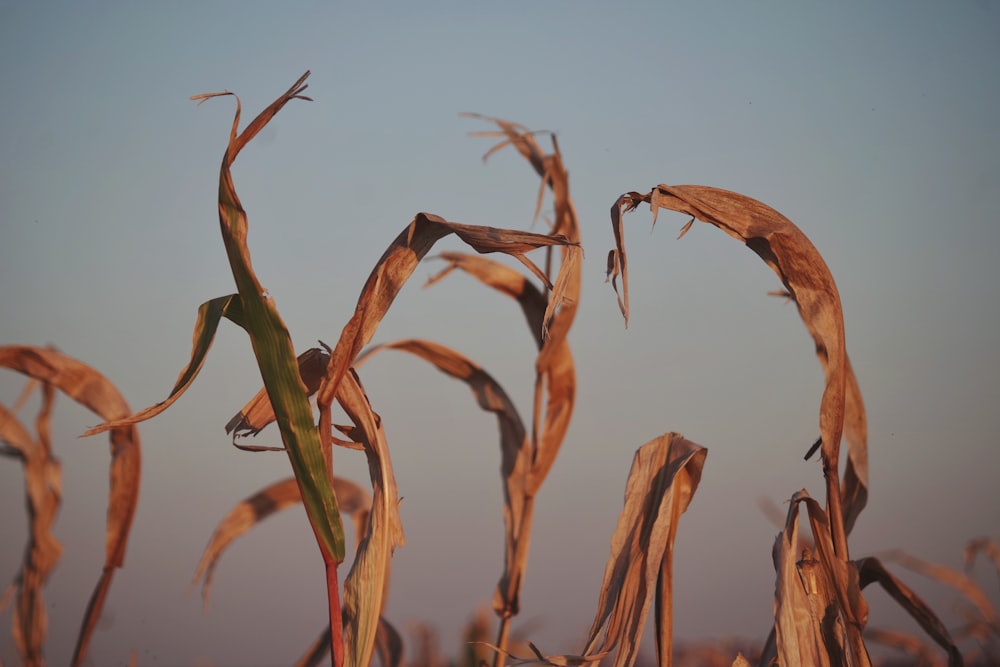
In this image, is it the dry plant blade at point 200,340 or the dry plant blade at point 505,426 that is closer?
the dry plant blade at point 200,340

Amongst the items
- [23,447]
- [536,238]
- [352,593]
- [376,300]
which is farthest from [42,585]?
[536,238]

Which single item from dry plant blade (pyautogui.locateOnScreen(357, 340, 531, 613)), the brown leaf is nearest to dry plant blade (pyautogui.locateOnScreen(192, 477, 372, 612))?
dry plant blade (pyautogui.locateOnScreen(357, 340, 531, 613))

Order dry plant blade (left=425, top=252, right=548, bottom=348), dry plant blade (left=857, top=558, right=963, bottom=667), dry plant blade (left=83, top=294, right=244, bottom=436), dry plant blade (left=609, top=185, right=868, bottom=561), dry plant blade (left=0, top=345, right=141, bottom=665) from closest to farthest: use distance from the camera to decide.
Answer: dry plant blade (left=83, top=294, right=244, bottom=436) < dry plant blade (left=609, top=185, right=868, bottom=561) < dry plant blade (left=857, top=558, right=963, bottom=667) < dry plant blade (left=0, top=345, right=141, bottom=665) < dry plant blade (left=425, top=252, right=548, bottom=348)

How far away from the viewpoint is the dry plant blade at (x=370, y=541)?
3.38ft

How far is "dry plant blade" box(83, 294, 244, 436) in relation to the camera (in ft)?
3.15

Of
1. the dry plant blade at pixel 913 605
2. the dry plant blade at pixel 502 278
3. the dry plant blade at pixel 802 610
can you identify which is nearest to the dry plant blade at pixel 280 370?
the dry plant blade at pixel 802 610

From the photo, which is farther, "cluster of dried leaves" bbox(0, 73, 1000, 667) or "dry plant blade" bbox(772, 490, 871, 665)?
"dry plant blade" bbox(772, 490, 871, 665)

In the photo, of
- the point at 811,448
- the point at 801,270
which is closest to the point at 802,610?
the point at 811,448

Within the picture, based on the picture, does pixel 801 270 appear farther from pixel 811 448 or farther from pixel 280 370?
pixel 280 370

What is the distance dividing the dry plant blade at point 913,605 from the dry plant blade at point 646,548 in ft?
0.93

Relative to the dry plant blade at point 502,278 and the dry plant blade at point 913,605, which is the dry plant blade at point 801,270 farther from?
the dry plant blade at point 502,278

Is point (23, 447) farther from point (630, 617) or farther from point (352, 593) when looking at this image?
point (630, 617)

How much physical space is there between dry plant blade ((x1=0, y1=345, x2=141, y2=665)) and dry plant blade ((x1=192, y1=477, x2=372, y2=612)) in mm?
410

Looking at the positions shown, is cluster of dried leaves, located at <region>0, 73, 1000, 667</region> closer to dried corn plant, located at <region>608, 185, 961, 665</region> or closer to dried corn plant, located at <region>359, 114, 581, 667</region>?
dried corn plant, located at <region>608, 185, 961, 665</region>
